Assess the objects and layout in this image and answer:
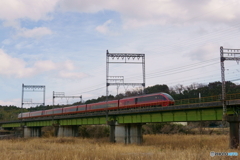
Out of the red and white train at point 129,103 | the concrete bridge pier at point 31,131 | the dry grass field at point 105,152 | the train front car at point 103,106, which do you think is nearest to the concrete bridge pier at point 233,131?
the dry grass field at point 105,152

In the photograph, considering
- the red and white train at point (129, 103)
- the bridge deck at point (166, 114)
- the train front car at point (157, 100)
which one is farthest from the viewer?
the red and white train at point (129, 103)

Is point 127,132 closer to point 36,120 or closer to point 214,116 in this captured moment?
point 214,116

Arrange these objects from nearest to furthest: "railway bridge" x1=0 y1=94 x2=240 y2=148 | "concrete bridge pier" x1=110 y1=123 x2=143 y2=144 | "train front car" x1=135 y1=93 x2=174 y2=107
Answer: "railway bridge" x1=0 y1=94 x2=240 y2=148 < "train front car" x1=135 y1=93 x2=174 y2=107 < "concrete bridge pier" x1=110 y1=123 x2=143 y2=144

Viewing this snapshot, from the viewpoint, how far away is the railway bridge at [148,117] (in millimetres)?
34625

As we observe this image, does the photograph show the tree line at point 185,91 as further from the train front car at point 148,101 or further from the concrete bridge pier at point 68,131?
the concrete bridge pier at point 68,131

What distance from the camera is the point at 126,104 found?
57.8 metres

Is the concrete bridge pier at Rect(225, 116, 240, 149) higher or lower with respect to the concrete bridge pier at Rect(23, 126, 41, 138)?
higher

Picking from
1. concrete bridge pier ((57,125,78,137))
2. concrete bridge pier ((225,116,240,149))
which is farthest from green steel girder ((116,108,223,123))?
concrete bridge pier ((57,125,78,137))

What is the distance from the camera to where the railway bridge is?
114 feet

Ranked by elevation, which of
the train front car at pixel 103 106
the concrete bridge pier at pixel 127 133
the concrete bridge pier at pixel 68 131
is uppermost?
the train front car at pixel 103 106

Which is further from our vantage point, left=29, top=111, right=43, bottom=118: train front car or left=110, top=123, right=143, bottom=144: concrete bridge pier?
left=29, top=111, right=43, bottom=118: train front car

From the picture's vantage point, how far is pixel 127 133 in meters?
56.9

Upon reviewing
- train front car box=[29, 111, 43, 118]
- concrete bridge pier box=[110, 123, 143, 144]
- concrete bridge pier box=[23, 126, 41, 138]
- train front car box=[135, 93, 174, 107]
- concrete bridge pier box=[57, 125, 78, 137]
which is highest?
train front car box=[135, 93, 174, 107]

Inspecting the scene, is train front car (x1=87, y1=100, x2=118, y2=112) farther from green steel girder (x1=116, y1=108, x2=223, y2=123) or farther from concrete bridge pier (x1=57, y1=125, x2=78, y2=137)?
concrete bridge pier (x1=57, y1=125, x2=78, y2=137)
